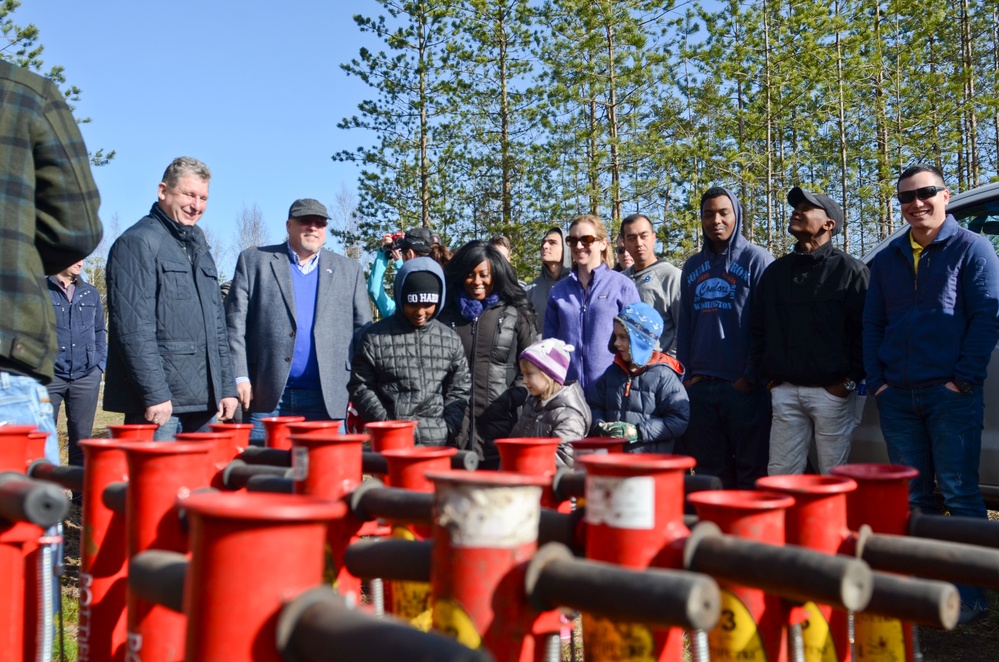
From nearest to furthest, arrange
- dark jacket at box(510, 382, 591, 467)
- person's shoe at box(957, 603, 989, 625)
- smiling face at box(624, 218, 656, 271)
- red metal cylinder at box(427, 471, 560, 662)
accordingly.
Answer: red metal cylinder at box(427, 471, 560, 662) → person's shoe at box(957, 603, 989, 625) → dark jacket at box(510, 382, 591, 467) → smiling face at box(624, 218, 656, 271)

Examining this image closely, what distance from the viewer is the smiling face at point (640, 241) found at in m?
5.81

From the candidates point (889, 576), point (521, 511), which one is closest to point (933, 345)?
point (889, 576)

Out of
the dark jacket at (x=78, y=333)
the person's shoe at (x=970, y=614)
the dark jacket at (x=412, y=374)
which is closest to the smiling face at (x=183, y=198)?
the dark jacket at (x=412, y=374)

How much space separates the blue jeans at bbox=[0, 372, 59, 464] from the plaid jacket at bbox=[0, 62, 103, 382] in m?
0.02

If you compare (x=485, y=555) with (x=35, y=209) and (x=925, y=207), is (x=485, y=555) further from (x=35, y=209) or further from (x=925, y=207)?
(x=925, y=207)

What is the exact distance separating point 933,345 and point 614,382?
1.48 metres

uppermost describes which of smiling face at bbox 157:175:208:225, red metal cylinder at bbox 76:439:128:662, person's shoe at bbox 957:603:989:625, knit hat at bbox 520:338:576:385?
smiling face at bbox 157:175:208:225

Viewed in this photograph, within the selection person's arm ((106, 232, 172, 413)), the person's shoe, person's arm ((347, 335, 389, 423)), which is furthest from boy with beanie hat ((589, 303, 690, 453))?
person's arm ((106, 232, 172, 413))

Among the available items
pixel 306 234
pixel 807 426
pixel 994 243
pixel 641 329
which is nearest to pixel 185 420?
pixel 306 234

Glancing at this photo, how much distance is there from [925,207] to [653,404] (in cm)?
153

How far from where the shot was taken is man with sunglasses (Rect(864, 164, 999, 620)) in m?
3.86

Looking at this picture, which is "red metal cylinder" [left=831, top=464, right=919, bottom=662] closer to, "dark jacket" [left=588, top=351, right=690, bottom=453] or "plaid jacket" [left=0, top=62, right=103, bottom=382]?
"plaid jacket" [left=0, top=62, right=103, bottom=382]

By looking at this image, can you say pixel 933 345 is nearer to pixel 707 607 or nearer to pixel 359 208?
pixel 707 607

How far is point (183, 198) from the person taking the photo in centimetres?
417
